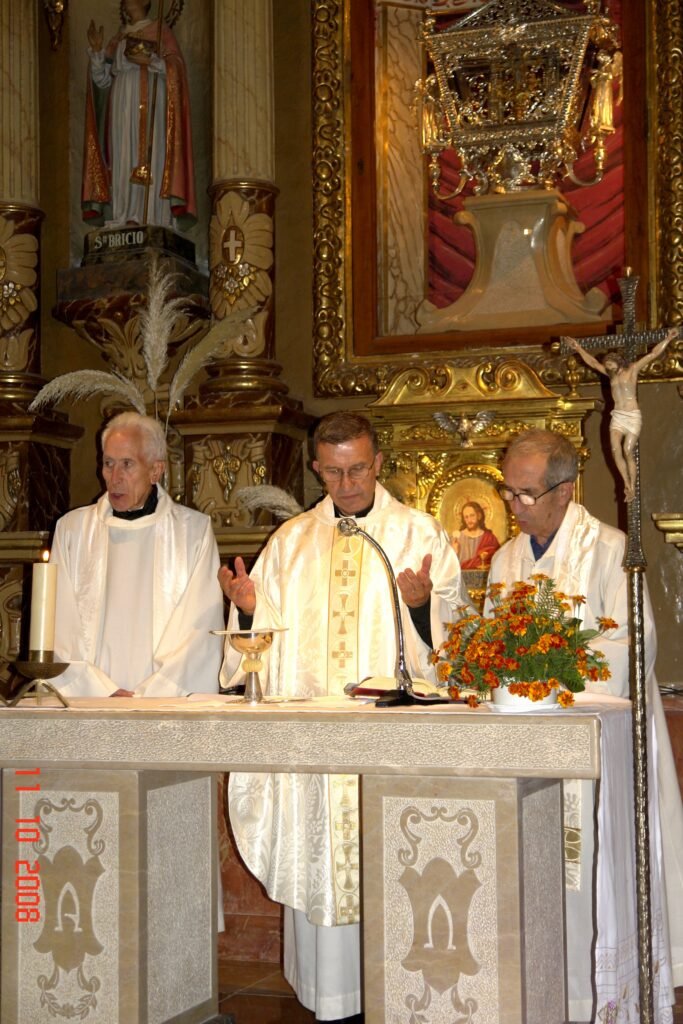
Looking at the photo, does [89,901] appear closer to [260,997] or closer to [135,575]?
[260,997]

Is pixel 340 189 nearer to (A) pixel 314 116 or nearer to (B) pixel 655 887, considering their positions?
(A) pixel 314 116

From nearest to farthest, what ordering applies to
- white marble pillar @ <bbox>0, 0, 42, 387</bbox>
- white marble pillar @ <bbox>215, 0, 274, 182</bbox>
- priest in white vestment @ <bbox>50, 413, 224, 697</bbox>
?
priest in white vestment @ <bbox>50, 413, 224, 697</bbox>
white marble pillar @ <bbox>215, 0, 274, 182</bbox>
white marble pillar @ <bbox>0, 0, 42, 387</bbox>

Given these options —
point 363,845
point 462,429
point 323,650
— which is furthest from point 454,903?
point 462,429

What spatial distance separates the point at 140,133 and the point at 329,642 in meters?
4.16

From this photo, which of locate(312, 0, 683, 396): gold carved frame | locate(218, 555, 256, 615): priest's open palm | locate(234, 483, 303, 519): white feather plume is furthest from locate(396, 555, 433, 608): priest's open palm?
locate(312, 0, 683, 396): gold carved frame

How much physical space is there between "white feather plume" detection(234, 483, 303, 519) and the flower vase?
10.6ft

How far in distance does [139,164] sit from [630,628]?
5.12 metres

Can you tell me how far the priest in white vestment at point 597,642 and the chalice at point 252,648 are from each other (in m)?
1.08

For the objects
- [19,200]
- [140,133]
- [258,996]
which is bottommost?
[258,996]

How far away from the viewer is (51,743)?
155 inches

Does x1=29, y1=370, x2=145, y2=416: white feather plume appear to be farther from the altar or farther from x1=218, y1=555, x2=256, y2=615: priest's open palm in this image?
the altar

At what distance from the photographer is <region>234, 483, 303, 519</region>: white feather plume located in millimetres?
6906

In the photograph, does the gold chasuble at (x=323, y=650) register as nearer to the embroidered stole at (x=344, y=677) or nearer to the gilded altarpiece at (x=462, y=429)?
the embroidered stole at (x=344, y=677)

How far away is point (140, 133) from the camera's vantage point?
→ 7.99 metres
